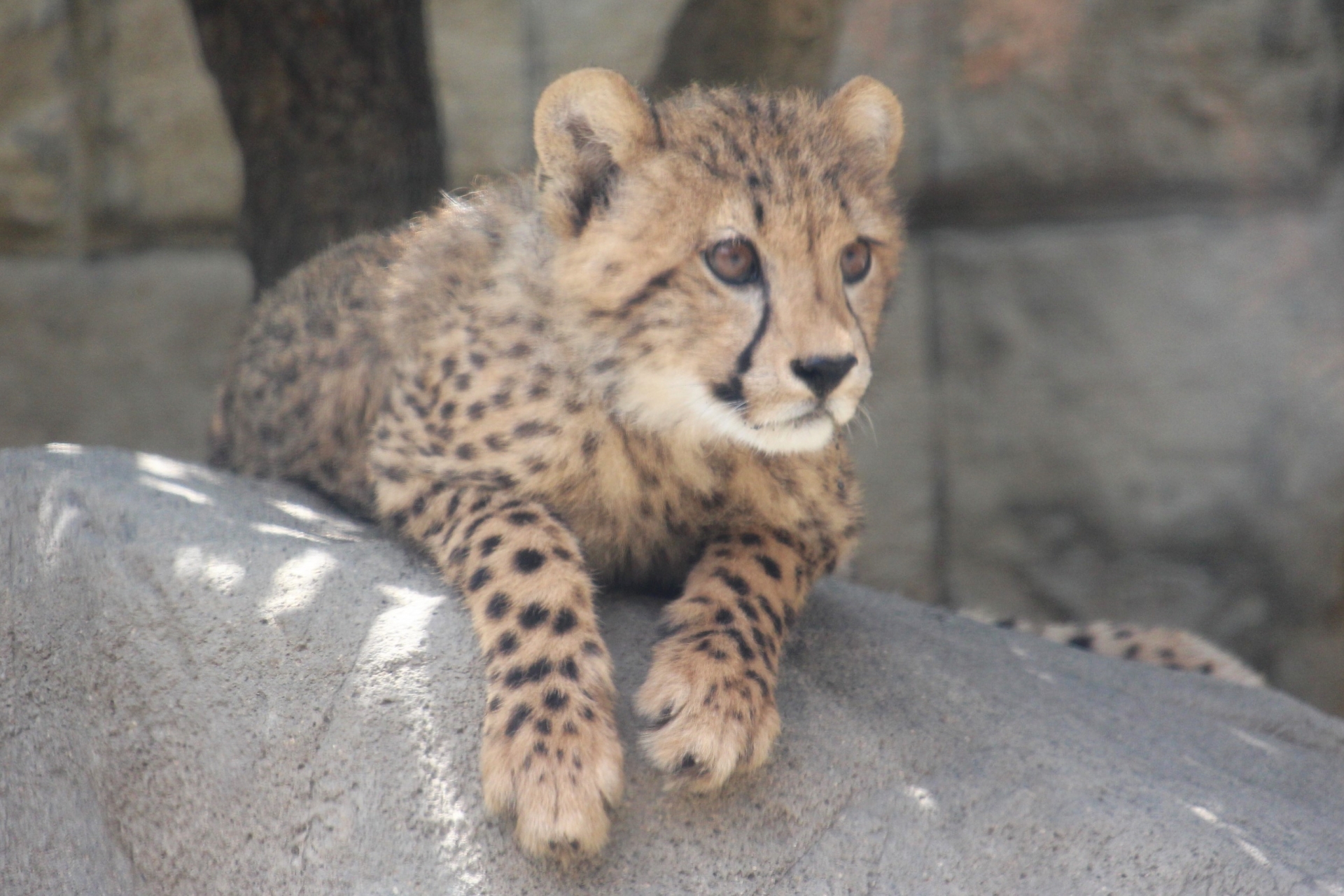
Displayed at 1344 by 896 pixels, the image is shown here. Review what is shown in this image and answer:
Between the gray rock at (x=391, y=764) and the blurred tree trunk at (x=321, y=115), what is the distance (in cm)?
140

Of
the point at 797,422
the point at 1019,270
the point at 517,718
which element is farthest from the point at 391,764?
the point at 1019,270

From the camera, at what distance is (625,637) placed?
245 centimetres

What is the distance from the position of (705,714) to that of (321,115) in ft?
7.52

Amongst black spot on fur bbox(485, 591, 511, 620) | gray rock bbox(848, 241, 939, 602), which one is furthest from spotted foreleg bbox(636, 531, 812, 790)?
gray rock bbox(848, 241, 939, 602)

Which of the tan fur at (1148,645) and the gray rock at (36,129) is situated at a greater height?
the gray rock at (36,129)

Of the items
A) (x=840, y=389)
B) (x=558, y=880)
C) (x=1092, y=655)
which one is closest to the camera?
(x=558, y=880)

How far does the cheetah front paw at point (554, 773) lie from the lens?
196cm

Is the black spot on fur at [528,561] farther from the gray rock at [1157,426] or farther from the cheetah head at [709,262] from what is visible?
the gray rock at [1157,426]

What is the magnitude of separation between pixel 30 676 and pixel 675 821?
112cm

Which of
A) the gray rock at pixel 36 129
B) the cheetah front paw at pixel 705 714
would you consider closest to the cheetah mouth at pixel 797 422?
the cheetah front paw at pixel 705 714

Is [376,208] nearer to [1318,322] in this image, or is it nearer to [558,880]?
[558,880]

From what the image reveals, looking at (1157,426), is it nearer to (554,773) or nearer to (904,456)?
(904,456)

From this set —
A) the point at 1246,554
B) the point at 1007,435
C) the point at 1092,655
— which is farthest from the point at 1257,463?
the point at 1092,655

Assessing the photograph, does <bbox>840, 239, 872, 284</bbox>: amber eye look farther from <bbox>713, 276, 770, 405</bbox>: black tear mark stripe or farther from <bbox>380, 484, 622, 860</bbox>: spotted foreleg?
<bbox>380, 484, 622, 860</bbox>: spotted foreleg
